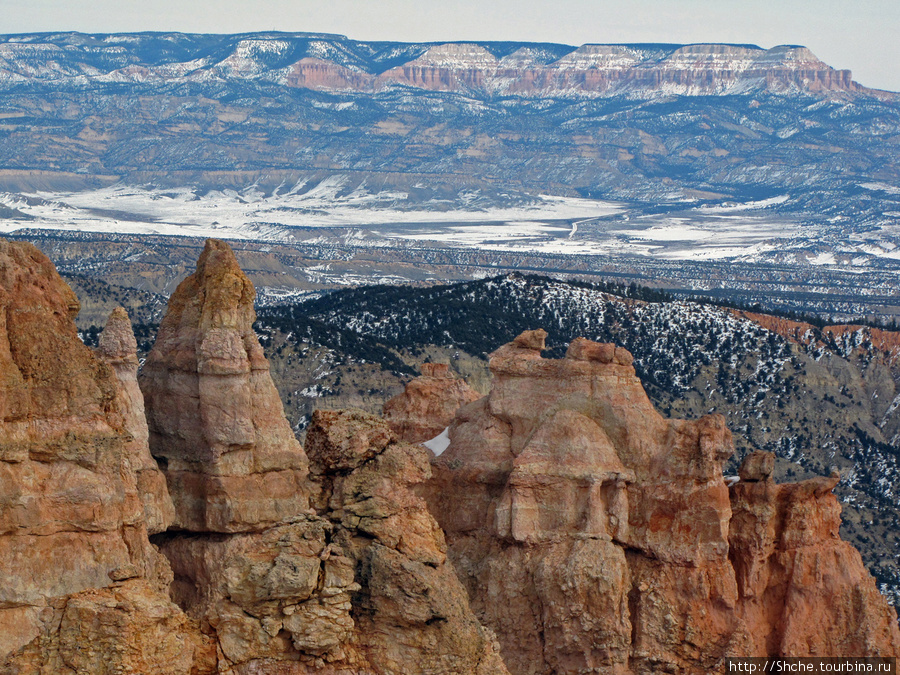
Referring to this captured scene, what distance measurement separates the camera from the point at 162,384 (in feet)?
101

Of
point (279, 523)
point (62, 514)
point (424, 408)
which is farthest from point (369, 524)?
point (424, 408)

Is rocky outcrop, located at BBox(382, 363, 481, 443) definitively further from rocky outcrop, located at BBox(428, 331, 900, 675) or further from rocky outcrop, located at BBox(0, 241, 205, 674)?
rocky outcrop, located at BBox(0, 241, 205, 674)

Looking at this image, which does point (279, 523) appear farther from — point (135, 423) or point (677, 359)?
point (677, 359)

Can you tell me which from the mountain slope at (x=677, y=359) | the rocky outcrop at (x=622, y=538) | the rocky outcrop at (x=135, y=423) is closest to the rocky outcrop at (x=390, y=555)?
the rocky outcrop at (x=135, y=423)

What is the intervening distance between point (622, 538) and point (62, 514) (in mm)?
14929

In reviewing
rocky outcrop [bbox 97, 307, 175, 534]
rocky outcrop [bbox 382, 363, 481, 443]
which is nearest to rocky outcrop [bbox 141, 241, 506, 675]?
rocky outcrop [bbox 97, 307, 175, 534]

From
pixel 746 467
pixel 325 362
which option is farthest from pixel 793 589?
pixel 325 362

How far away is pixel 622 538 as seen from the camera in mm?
32469

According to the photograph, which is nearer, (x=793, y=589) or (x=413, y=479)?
(x=413, y=479)

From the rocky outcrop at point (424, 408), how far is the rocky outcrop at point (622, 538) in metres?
4.16

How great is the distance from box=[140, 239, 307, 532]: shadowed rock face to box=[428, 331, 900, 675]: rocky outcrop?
5514mm

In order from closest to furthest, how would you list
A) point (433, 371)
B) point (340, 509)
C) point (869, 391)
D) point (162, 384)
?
point (340, 509), point (162, 384), point (433, 371), point (869, 391)

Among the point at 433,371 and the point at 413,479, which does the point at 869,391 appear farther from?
the point at 413,479

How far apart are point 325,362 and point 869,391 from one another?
52.1m
